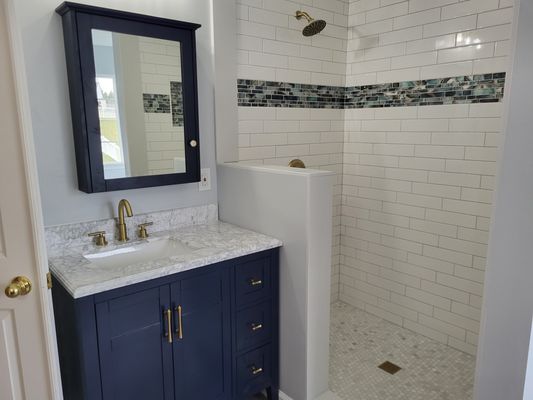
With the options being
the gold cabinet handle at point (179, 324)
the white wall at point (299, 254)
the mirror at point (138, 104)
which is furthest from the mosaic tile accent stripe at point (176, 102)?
the gold cabinet handle at point (179, 324)

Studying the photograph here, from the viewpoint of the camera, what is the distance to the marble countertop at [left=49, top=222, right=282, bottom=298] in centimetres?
152

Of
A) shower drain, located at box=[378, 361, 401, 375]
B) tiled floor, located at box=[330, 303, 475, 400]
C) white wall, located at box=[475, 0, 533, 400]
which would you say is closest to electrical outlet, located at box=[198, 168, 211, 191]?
tiled floor, located at box=[330, 303, 475, 400]

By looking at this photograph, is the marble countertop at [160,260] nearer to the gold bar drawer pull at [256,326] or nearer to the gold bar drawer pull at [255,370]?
the gold bar drawer pull at [256,326]

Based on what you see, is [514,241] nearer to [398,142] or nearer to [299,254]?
[299,254]

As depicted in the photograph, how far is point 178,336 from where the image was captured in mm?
1728

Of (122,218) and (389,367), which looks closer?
(122,218)

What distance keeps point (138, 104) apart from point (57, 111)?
359mm

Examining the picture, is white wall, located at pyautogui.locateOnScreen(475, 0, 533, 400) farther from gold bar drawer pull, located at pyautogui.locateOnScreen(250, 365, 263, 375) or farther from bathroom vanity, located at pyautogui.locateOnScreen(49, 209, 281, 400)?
gold bar drawer pull, located at pyautogui.locateOnScreen(250, 365, 263, 375)

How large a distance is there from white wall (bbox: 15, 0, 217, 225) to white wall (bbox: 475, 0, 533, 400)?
1669mm

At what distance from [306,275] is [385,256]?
122 centimetres

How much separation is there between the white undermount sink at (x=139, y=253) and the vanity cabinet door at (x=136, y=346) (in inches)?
11.7

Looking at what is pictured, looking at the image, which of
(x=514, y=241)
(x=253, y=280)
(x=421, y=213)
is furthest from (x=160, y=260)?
(x=421, y=213)

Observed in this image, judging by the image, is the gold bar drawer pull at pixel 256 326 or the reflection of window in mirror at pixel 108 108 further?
the gold bar drawer pull at pixel 256 326

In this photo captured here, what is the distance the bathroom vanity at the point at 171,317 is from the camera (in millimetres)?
1530
